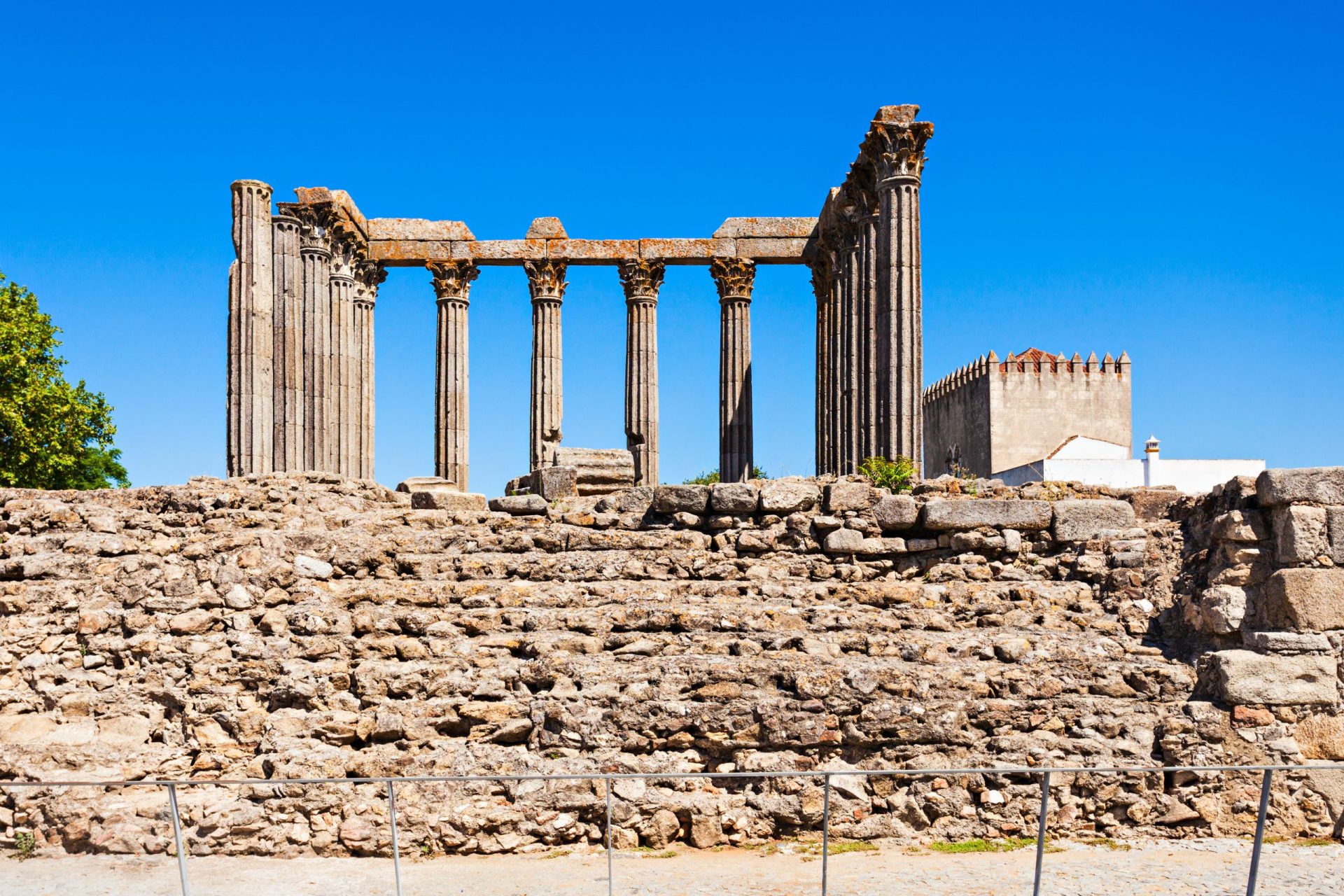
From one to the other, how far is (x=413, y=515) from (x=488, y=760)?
428 centimetres

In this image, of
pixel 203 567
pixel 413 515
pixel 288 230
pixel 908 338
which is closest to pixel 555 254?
pixel 288 230

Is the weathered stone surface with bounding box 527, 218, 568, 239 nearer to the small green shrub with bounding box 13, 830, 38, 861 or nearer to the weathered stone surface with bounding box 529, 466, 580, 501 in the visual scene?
the weathered stone surface with bounding box 529, 466, 580, 501

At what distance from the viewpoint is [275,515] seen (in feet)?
40.8

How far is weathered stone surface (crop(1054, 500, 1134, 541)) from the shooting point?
11.4 m

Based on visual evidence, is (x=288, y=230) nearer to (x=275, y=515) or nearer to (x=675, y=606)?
(x=275, y=515)

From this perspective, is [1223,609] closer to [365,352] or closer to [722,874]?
[722,874]

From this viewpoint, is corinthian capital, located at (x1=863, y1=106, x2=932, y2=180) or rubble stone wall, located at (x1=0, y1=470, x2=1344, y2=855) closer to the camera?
rubble stone wall, located at (x1=0, y1=470, x2=1344, y2=855)

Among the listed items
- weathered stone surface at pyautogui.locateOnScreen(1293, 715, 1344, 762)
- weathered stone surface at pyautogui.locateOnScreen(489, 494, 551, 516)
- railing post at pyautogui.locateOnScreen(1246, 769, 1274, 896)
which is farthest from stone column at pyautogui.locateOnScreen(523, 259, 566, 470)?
railing post at pyautogui.locateOnScreen(1246, 769, 1274, 896)

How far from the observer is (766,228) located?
2645 centimetres

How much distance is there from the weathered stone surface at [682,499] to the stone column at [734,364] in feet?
46.7

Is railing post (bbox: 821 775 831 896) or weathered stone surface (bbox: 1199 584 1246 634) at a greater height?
weathered stone surface (bbox: 1199 584 1246 634)

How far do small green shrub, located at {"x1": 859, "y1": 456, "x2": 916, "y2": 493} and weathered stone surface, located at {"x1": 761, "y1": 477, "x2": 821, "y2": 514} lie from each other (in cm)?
83

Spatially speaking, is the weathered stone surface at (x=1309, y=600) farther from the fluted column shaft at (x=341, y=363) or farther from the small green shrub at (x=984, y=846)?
the fluted column shaft at (x=341, y=363)

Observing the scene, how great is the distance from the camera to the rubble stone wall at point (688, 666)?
8688 mm
